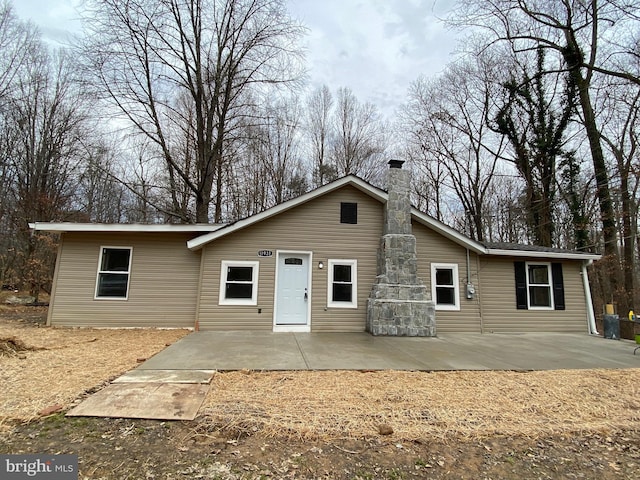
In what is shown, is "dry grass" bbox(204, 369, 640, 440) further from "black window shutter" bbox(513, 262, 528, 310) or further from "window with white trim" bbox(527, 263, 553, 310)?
"window with white trim" bbox(527, 263, 553, 310)

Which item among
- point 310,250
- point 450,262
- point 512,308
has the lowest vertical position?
point 512,308

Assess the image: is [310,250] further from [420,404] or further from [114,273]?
[420,404]

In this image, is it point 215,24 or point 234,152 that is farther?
point 234,152

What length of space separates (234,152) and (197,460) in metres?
13.1

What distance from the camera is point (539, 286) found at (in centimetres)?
971

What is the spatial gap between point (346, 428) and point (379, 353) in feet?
10.6

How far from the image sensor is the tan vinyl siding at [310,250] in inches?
324

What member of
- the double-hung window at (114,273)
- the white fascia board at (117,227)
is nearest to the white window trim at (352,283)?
the white fascia board at (117,227)

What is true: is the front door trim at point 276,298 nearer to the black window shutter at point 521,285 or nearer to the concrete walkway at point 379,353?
the concrete walkway at point 379,353

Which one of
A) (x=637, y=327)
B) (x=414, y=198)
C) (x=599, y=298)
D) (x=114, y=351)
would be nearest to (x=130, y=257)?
(x=114, y=351)

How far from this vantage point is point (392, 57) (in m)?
10.4

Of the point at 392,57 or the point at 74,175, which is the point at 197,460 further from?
the point at 74,175

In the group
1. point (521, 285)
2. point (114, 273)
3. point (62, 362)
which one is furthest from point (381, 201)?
point (62, 362)

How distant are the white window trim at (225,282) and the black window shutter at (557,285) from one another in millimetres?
8936
